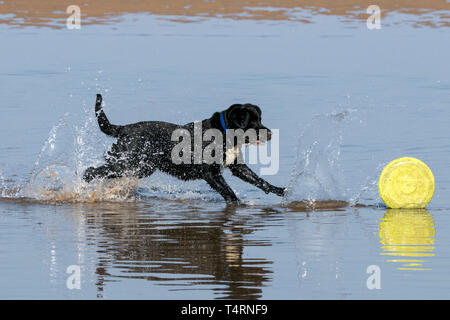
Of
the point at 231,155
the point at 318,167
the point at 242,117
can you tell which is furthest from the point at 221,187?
the point at 318,167

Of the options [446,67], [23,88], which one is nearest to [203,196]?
[23,88]

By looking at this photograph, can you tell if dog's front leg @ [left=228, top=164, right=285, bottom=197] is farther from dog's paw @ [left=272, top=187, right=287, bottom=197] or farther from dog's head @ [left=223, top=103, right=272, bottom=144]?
dog's head @ [left=223, top=103, right=272, bottom=144]

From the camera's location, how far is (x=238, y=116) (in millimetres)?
10406

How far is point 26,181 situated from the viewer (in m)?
11.2

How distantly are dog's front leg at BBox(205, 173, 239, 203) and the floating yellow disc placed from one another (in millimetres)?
1556

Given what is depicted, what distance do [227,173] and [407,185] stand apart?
283 centimetres

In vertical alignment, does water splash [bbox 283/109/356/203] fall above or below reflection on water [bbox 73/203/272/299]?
above

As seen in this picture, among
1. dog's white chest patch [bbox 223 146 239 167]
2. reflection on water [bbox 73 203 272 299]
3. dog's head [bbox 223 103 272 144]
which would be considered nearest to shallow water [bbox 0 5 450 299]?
reflection on water [bbox 73 203 272 299]

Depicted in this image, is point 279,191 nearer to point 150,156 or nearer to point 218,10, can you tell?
point 150,156

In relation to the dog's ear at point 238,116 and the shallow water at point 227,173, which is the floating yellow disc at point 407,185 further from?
the dog's ear at point 238,116

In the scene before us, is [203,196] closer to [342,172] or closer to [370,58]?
[342,172]

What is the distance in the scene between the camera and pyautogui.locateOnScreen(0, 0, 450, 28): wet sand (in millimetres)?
26031

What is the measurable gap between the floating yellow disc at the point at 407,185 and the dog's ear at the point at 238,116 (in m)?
1.53

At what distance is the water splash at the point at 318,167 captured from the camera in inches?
412
